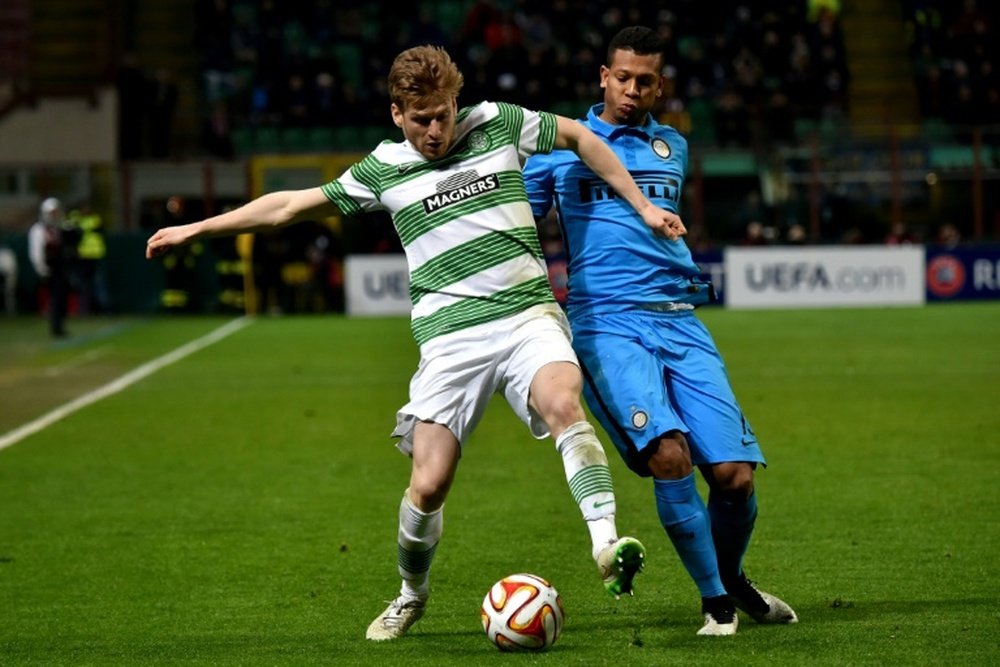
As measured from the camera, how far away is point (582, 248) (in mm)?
6746

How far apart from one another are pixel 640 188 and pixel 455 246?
0.82 m

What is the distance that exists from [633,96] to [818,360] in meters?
12.9

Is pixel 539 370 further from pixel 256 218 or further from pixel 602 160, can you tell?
pixel 256 218

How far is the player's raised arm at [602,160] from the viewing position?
6414mm

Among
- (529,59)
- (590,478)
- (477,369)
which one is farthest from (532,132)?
(529,59)

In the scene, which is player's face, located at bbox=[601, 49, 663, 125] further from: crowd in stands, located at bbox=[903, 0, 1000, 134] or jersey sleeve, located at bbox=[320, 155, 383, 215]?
crowd in stands, located at bbox=[903, 0, 1000, 134]

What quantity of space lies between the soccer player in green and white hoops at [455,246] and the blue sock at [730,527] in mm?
814

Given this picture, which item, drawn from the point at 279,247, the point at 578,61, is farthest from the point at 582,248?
the point at 578,61

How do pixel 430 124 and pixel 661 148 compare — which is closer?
pixel 430 124

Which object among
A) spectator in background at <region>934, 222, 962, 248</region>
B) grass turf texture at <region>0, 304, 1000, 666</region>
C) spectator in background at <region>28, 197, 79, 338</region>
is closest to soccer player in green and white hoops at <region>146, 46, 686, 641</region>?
grass turf texture at <region>0, 304, 1000, 666</region>

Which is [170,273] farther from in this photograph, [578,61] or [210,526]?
[210,526]

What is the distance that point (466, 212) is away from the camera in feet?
20.7

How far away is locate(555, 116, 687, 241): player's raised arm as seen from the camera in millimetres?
6414

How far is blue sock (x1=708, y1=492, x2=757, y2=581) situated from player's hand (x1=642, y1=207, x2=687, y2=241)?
3.33 ft
